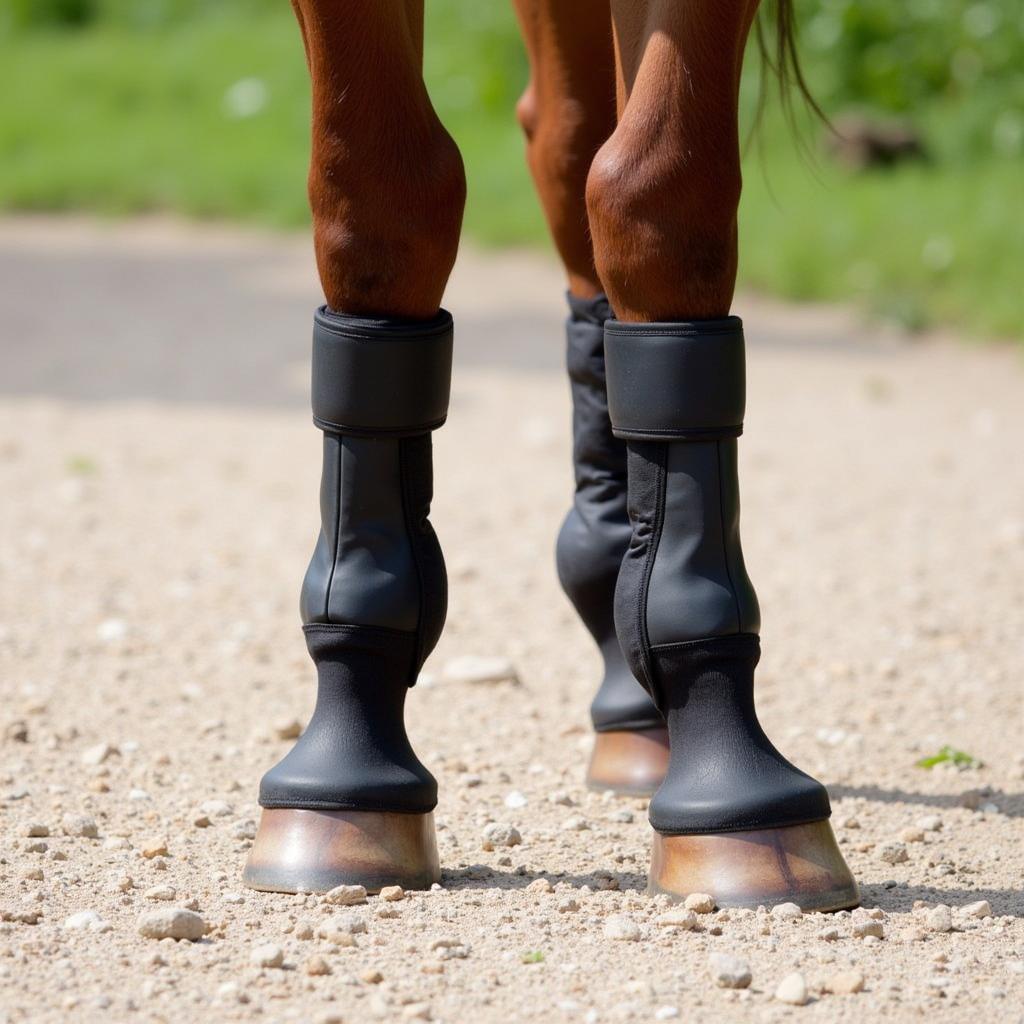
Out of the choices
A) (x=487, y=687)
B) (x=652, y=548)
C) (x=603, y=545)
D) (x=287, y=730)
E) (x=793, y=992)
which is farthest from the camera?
(x=487, y=687)

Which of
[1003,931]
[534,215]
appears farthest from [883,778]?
[534,215]

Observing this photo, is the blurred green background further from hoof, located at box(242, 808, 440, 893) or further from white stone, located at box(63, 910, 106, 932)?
white stone, located at box(63, 910, 106, 932)

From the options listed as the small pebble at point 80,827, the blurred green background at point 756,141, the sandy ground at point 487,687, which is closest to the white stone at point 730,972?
the sandy ground at point 487,687

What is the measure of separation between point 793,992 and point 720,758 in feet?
0.89

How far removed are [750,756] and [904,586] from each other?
1816mm

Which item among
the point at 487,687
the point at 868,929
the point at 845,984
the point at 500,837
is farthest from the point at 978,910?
the point at 487,687

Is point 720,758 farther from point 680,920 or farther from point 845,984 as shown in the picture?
point 845,984

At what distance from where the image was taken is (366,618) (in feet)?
5.46

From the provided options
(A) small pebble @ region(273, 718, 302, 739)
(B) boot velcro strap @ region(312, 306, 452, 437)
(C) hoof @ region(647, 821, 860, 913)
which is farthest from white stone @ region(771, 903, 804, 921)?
(A) small pebble @ region(273, 718, 302, 739)

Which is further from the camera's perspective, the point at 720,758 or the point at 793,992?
the point at 720,758

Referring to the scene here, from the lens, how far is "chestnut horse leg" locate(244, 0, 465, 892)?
1.63 metres

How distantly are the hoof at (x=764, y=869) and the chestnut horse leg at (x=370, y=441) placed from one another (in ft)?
0.93

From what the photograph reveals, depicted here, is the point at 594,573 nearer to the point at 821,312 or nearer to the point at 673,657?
the point at 673,657

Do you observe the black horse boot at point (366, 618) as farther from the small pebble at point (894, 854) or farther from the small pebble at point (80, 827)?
the small pebble at point (894, 854)
